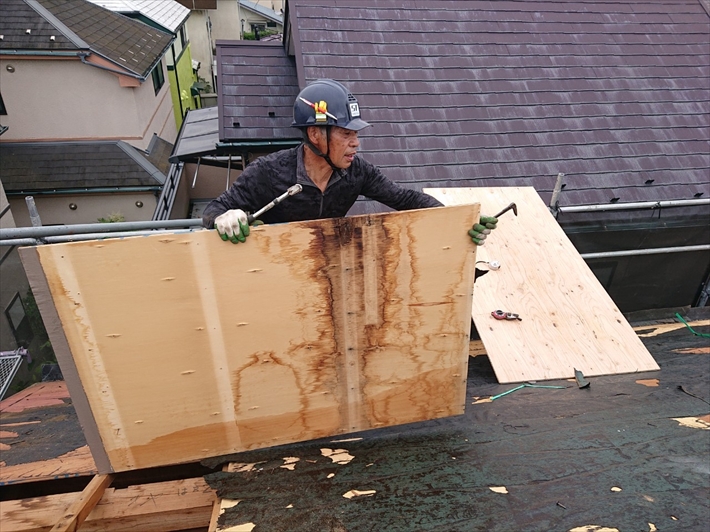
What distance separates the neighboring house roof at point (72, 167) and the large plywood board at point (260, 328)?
13.6m

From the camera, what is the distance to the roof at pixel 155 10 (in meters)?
18.3

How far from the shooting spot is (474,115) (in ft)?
27.2

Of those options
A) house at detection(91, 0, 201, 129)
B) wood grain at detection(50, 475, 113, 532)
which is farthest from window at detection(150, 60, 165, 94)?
wood grain at detection(50, 475, 113, 532)

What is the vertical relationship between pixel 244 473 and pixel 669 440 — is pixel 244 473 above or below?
above

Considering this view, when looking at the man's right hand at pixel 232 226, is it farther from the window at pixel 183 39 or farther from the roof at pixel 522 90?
the window at pixel 183 39

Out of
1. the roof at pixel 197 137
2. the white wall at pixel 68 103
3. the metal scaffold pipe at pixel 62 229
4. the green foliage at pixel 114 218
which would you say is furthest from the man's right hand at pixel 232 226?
the white wall at pixel 68 103

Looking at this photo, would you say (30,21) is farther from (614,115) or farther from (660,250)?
(660,250)

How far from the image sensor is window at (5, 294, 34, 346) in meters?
9.09

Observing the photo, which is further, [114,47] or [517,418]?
[114,47]

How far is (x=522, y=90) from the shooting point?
341 inches

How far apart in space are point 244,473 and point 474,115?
7.24 m

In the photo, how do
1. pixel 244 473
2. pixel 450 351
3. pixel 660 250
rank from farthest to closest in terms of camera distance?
pixel 660 250
pixel 450 351
pixel 244 473

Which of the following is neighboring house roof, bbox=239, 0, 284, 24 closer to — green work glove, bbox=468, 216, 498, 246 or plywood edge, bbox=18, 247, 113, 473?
green work glove, bbox=468, 216, 498, 246

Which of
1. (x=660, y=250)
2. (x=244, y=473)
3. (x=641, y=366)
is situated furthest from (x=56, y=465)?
(x=660, y=250)
